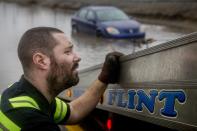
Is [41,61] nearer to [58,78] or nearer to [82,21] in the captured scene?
[58,78]

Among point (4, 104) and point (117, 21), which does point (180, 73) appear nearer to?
point (4, 104)

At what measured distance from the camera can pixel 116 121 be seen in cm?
521

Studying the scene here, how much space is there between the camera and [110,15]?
2539 cm

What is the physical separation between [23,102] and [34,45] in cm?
39

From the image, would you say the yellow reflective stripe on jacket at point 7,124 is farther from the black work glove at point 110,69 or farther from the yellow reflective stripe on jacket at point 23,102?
the black work glove at point 110,69

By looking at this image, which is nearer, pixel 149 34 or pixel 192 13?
pixel 149 34

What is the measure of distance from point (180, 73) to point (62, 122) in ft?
3.46

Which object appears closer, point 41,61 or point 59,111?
point 41,61

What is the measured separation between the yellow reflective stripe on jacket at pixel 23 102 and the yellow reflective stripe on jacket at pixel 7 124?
9 centimetres

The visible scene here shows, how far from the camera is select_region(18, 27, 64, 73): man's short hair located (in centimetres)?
347

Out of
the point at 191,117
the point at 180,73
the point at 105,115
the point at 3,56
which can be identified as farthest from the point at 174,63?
the point at 3,56

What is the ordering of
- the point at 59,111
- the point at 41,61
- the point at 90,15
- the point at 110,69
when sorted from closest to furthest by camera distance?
1. the point at 41,61
2. the point at 59,111
3. the point at 110,69
4. the point at 90,15

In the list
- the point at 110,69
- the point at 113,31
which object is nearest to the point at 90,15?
the point at 113,31

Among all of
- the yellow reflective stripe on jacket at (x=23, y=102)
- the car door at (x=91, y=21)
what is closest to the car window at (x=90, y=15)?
the car door at (x=91, y=21)
